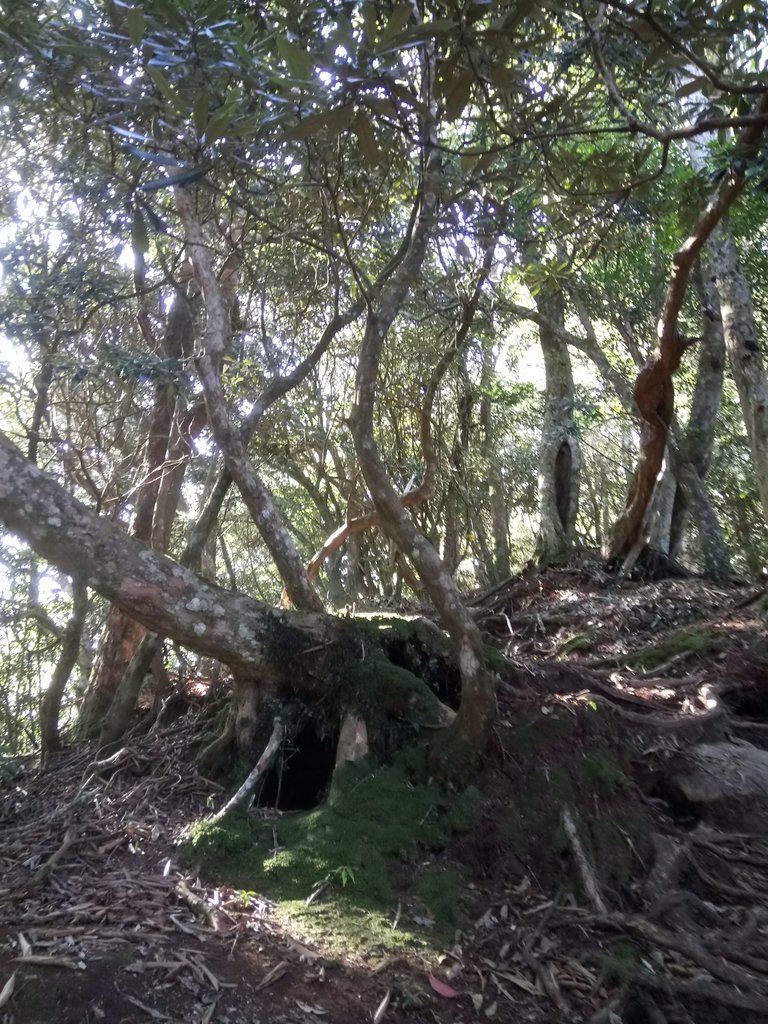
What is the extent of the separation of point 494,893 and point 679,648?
12.0 feet

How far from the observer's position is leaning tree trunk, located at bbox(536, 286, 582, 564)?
37.7 ft

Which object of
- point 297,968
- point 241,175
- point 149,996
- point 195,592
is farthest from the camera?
point 241,175

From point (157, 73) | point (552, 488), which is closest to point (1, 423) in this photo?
point (552, 488)

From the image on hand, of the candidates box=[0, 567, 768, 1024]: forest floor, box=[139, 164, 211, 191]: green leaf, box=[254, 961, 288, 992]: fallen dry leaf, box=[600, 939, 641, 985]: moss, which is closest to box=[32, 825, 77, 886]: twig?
box=[0, 567, 768, 1024]: forest floor

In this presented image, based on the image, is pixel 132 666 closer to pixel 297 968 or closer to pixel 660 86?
pixel 297 968

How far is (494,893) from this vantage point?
449 centimetres

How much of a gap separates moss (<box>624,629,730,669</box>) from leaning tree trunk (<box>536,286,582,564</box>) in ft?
12.2

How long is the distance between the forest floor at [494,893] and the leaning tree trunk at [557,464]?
15.1ft

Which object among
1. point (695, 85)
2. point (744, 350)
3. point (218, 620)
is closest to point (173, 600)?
point (218, 620)

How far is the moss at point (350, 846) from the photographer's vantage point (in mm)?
4125

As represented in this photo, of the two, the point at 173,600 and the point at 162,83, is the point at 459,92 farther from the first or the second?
the point at 173,600

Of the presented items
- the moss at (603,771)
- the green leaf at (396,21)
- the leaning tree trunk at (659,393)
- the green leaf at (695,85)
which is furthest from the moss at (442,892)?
the leaning tree trunk at (659,393)

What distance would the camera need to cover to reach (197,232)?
21.5 feet

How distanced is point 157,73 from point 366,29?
1.02 metres
